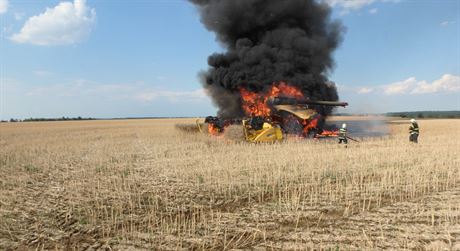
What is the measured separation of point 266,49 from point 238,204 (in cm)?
2149

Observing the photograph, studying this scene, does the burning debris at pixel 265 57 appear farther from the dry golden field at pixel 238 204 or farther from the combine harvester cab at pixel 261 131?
the dry golden field at pixel 238 204

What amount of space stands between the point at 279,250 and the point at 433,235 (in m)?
2.33

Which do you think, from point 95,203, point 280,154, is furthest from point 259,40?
point 95,203

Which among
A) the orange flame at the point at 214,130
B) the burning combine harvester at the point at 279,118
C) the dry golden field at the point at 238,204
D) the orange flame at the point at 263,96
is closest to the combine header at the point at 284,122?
the burning combine harvester at the point at 279,118

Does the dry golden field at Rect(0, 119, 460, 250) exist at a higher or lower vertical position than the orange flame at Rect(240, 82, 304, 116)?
lower

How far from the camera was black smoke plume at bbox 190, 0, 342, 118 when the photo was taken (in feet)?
87.2

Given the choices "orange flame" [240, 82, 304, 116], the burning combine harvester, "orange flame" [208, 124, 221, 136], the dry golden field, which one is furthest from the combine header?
the dry golden field

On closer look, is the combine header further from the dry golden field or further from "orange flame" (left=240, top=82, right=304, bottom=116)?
the dry golden field

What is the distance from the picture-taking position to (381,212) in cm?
648

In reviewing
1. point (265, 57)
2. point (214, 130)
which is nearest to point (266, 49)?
point (265, 57)

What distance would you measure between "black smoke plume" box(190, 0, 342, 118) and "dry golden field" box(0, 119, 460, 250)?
48.0ft

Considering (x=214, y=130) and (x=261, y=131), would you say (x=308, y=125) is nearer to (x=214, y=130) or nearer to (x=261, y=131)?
(x=261, y=131)

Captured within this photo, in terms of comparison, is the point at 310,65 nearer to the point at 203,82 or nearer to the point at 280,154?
the point at 203,82

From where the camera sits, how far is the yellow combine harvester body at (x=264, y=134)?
17859mm
